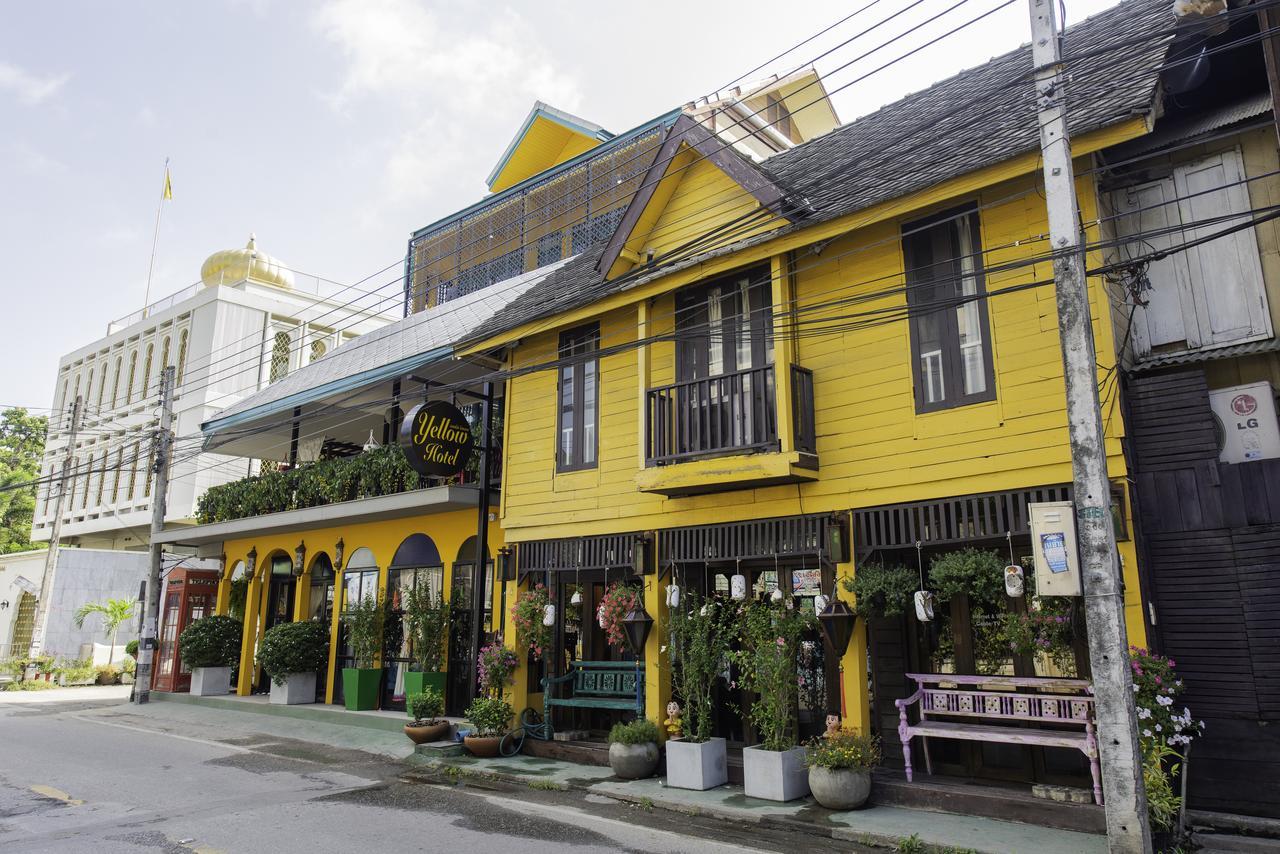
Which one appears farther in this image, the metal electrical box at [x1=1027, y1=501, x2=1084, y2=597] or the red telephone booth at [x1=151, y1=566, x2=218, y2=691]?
the red telephone booth at [x1=151, y1=566, x2=218, y2=691]

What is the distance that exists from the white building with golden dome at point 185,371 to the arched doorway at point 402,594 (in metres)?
17.5

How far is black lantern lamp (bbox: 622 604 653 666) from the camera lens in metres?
11.6

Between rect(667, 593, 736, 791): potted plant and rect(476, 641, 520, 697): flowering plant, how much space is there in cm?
307

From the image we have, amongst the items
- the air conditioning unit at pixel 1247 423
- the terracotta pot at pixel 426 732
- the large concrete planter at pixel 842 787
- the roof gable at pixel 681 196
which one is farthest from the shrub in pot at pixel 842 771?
the terracotta pot at pixel 426 732

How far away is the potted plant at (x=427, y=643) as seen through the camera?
1488 centimetres

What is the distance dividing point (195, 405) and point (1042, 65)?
33699 millimetres

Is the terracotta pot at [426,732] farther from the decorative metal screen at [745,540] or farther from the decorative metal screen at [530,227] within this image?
the decorative metal screen at [530,227]

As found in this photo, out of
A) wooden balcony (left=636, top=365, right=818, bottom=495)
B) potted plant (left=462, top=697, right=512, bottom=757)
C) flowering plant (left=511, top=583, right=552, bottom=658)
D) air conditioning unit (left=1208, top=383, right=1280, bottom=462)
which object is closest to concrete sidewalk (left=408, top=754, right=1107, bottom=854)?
potted plant (left=462, top=697, right=512, bottom=757)

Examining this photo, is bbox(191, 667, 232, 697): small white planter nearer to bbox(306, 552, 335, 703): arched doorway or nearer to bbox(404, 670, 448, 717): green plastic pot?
bbox(306, 552, 335, 703): arched doorway

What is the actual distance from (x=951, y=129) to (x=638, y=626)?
294 inches

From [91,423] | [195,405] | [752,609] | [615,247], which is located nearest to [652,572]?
[752,609]

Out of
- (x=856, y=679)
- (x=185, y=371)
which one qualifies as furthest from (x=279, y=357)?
(x=856, y=679)

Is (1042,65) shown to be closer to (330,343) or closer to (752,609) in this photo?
(752,609)

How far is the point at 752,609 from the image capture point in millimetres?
10367
